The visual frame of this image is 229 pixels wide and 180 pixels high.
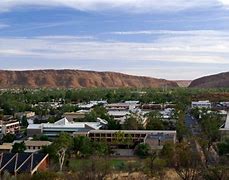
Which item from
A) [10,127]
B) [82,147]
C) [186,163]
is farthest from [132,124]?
[186,163]

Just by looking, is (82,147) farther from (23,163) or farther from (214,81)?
(214,81)

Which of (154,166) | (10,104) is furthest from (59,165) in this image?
(10,104)

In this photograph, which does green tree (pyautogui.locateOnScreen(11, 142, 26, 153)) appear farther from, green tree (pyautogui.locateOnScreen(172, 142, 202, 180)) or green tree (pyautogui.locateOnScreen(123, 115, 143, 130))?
green tree (pyautogui.locateOnScreen(123, 115, 143, 130))

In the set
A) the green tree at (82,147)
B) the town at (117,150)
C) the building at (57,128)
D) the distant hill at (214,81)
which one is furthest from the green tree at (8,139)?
the distant hill at (214,81)

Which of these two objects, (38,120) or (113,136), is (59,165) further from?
(38,120)

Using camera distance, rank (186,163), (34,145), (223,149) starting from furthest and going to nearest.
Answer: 1. (34,145)
2. (223,149)
3. (186,163)
